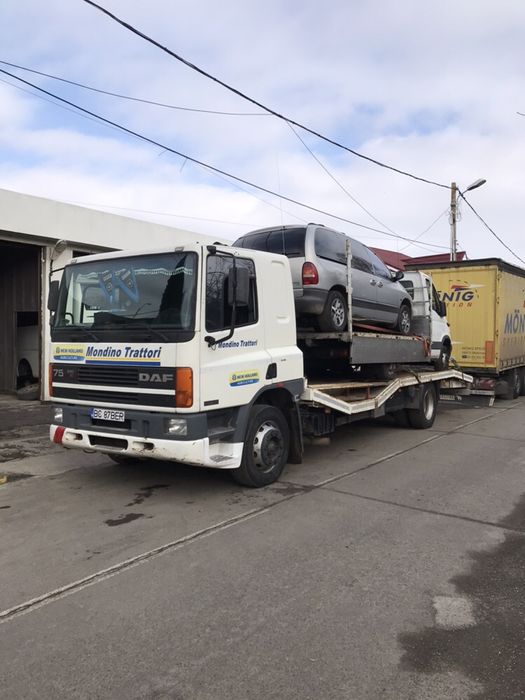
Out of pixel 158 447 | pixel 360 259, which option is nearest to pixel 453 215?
pixel 360 259

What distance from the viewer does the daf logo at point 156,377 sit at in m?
5.25

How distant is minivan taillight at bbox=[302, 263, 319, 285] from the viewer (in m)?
7.32

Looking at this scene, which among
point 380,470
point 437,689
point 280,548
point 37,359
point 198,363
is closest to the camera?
point 437,689

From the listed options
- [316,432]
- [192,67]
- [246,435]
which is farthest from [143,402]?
[192,67]

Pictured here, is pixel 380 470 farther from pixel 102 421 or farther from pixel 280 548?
pixel 102 421

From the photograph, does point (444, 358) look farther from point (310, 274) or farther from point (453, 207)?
point (453, 207)

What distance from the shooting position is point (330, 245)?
7.86 meters

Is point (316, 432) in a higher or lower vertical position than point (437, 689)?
higher

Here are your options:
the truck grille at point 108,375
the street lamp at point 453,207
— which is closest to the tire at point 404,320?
the truck grille at point 108,375

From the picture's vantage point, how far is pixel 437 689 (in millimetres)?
2738

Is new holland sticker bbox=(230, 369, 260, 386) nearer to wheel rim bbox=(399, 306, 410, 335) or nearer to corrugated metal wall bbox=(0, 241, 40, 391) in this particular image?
wheel rim bbox=(399, 306, 410, 335)

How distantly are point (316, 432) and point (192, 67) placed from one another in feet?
21.3

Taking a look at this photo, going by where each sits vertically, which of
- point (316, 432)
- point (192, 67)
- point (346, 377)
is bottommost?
point (316, 432)

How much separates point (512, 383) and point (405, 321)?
695cm
